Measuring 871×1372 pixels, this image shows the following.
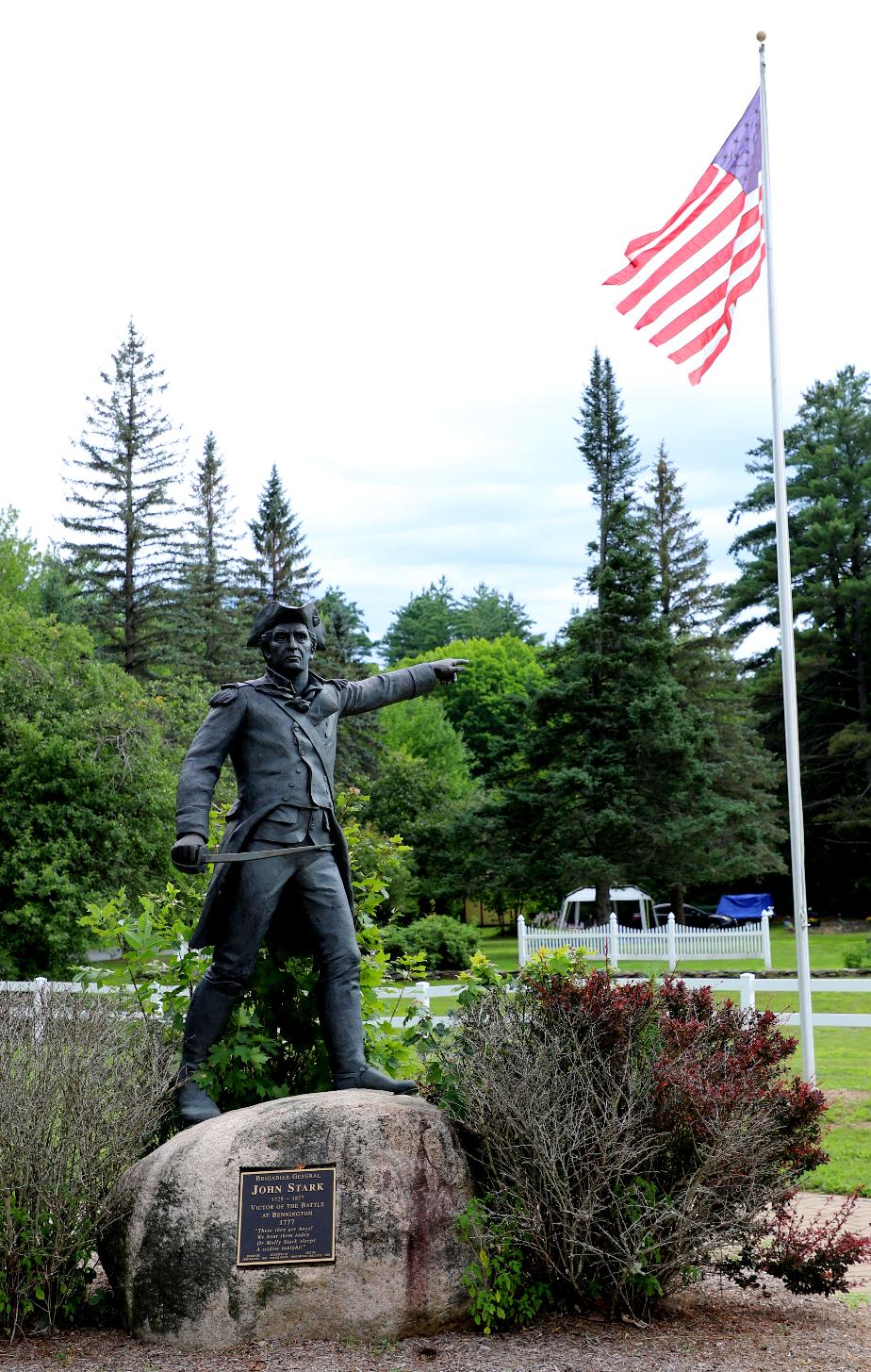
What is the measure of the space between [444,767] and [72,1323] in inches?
1715

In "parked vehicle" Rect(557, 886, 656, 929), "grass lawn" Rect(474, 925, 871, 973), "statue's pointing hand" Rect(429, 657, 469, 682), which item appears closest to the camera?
"statue's pointing hand" Rect(429, 657, 469, 682)

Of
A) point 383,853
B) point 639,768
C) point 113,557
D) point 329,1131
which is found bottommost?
point 329,1131

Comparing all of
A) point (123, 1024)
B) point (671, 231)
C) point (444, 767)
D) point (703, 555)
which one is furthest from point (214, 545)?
point (123, 1024)

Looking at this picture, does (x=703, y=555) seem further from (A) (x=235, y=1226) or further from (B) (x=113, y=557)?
(A) (x=235, y=1226)

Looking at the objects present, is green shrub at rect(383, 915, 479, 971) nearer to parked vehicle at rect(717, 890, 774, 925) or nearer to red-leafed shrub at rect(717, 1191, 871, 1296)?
red-leafed shrub at rect(717, 1191, 871, 1296)

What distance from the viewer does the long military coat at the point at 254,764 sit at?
621 centimetres

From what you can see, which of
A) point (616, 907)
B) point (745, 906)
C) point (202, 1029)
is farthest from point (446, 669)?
point (745, 906)

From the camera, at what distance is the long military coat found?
621 centimetres

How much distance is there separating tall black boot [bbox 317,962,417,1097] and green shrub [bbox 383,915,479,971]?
1550 centimetres

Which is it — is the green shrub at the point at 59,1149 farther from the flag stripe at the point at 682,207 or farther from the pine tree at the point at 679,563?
the pine tree at the point at 679,563

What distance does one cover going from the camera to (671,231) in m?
10.2

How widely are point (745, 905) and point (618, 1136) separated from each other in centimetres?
3515

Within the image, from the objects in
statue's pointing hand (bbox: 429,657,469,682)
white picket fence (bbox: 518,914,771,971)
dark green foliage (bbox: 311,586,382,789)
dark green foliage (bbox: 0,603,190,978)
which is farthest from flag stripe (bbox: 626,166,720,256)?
dark green foliage (bbox: 311,586,382,789)

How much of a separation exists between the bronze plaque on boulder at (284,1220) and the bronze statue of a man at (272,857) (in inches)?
29.3
